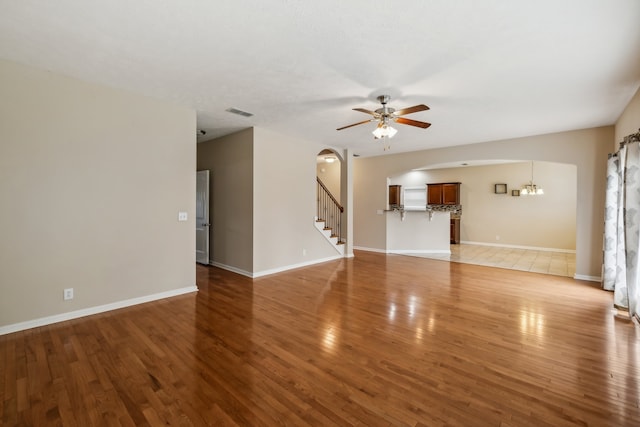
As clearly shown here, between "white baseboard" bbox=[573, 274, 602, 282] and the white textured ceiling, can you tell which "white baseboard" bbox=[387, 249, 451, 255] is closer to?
"white baseboard" bbox=[573, 274, 602, 282]

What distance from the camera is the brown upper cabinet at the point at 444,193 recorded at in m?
10.1

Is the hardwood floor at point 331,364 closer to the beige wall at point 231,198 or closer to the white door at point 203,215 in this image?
the beige wall at point 231,198

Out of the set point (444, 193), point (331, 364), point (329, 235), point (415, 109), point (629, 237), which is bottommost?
point (331, 364)

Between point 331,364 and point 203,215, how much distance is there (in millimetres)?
4909

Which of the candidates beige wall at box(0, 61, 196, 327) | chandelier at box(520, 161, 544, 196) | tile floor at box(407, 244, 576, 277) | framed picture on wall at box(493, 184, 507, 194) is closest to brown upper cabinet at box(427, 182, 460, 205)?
framed picture on wall at box(493, 184, 507, 194)

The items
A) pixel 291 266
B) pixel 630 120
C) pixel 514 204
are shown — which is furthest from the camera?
pixel 514 204

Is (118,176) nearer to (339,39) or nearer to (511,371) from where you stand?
(339,39)

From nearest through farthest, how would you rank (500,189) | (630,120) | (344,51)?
(344,51)
(630,120)
(500,189)

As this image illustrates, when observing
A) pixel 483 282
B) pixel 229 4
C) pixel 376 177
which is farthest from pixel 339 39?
pixel 376 177

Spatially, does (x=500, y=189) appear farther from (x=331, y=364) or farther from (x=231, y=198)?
(x=331, y=364)

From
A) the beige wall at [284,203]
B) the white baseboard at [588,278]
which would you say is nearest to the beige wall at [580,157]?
the white baseboard at [588,278]

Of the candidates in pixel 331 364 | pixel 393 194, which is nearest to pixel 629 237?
pixel 331 364

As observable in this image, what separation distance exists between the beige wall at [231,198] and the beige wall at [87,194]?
120 centimetres

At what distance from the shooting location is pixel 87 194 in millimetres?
3553
